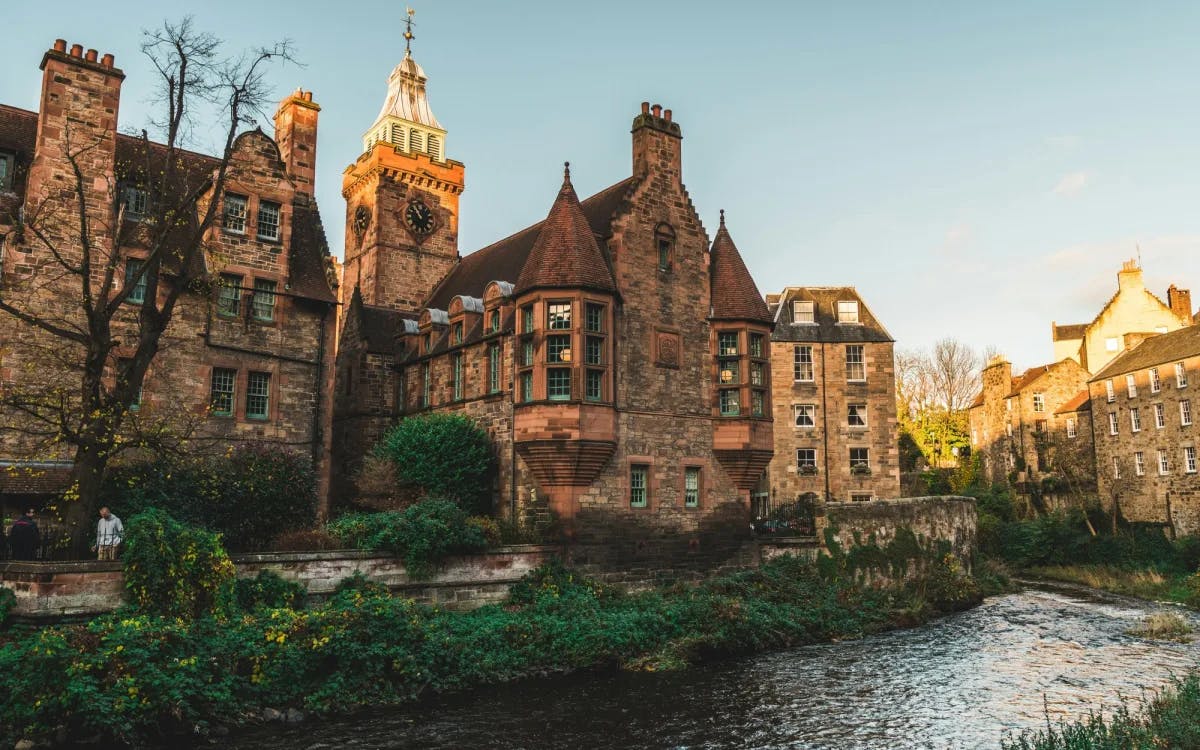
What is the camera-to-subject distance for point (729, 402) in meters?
28.1

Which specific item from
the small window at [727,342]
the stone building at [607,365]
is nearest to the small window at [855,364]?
the stone building at [607,365]

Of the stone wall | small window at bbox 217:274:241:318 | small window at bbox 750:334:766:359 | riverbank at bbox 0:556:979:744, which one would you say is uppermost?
small window at bbox 217:274:241:318

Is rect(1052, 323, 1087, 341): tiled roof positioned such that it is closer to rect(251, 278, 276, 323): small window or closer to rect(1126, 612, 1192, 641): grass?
rect(1126, 612, 1192, 641): grass

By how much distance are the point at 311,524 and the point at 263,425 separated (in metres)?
3.97

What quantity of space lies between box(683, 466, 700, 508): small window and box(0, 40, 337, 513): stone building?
11617 mm

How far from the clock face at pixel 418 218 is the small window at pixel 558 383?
17.5 m

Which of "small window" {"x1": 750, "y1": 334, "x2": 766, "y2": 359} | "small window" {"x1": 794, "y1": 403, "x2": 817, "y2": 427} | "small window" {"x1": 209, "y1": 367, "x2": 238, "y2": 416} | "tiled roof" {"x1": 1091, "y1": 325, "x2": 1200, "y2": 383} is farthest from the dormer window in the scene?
"tiled roof" {"x1": 1091, "y1": 325, "x2": 1200, "y2": 383}

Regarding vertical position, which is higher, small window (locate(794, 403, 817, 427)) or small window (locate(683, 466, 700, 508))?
small window (locate(794, 403, 817, 427))

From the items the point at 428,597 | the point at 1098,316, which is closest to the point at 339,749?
the point at 428,597

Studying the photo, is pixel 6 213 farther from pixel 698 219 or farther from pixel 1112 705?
pixel 1112 705

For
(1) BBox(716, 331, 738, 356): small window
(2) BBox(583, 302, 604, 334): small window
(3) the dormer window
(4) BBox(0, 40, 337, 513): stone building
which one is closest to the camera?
(4) BBox(0, 40, 337, 513): stone building

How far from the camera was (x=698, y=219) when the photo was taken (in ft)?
95.2

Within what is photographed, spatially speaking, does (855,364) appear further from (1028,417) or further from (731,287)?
(1028,417)

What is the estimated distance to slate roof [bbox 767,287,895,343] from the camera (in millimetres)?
39938
